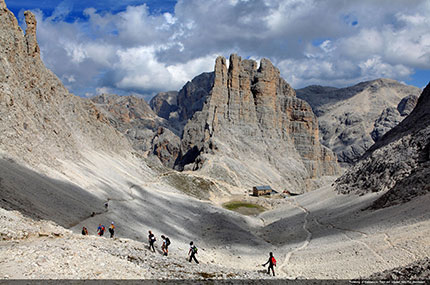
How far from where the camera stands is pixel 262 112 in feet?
485

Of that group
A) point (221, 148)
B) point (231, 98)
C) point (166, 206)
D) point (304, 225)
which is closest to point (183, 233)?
point (166, 206)

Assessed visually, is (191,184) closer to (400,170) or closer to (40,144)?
(40,144)

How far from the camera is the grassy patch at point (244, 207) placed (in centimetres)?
7286

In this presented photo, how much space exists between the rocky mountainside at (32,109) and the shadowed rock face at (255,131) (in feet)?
155

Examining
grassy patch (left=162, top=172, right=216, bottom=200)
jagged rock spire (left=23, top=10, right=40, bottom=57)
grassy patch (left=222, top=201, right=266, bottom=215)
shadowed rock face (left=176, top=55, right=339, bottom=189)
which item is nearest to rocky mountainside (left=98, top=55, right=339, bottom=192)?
shadowed rock face (left=176, top=55, right=339, bottom=189)

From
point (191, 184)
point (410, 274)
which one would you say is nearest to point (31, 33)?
point (191, 184)

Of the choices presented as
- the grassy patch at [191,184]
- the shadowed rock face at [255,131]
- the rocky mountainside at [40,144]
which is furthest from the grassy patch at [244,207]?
the shadowed rock face at [255,131]

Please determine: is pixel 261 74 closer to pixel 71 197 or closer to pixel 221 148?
pixel 221 148

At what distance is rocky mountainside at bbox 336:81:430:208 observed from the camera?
134ft

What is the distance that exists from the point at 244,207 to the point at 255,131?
6868 cm

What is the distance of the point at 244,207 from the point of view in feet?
253

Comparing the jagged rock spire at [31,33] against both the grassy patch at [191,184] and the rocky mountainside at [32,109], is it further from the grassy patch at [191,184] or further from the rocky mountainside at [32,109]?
the grassy patch at [191,184]

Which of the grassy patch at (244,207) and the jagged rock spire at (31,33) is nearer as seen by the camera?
the jagged rock spire at (31,33)

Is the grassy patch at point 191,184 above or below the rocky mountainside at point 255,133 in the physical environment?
below
